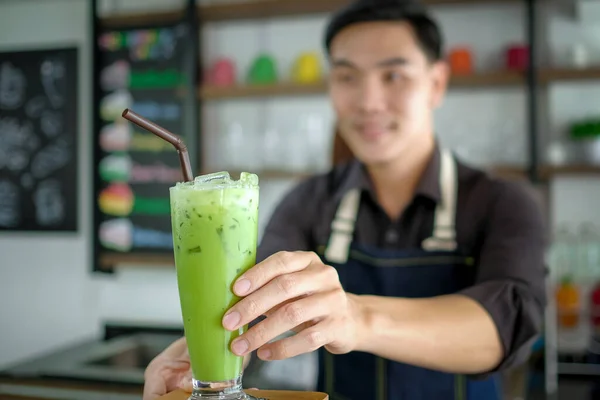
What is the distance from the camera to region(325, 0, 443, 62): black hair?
63.6 inches

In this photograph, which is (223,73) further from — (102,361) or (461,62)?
(102,361)

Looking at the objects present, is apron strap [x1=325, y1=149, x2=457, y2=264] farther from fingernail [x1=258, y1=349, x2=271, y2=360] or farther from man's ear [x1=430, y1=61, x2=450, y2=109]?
fingernail [x1=258, y1=349, x2=271, y2=360]

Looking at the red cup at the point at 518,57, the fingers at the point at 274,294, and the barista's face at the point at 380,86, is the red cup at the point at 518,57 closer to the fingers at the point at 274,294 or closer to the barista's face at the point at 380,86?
the barista's face at the point at 380,86

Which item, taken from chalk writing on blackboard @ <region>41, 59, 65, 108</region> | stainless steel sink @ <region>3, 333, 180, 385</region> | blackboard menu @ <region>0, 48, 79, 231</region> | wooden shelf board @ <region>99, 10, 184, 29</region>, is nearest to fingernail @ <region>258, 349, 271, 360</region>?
stainless steel sink @ <region>3, 333, 180, 385</region>

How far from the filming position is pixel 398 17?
5.35 ft

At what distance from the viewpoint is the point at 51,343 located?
14.3ft

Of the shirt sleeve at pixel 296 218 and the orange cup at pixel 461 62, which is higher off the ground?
the orange cup at pixel 461 62

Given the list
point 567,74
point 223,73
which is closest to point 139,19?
point 223,73

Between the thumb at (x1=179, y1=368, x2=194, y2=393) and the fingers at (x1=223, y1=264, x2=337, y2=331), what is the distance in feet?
0.57

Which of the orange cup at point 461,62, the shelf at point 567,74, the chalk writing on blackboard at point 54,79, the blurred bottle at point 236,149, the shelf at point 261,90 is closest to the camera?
the shelf at point 567,74

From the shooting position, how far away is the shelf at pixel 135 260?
3.86 metres

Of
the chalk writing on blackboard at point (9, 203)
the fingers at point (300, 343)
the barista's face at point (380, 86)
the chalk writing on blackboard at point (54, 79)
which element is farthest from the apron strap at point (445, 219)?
the chalk writing on blackboard at point (9, 203)

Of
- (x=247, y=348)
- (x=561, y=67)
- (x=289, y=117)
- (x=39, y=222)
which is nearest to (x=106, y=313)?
(x=39, y=222)

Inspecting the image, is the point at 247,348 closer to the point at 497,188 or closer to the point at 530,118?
the point at 497,188
